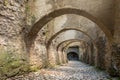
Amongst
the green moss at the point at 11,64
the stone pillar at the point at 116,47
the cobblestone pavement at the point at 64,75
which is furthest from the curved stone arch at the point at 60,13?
the cobblestone pavement at the point at 64,75

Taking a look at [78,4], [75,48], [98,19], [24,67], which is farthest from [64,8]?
[75,48]

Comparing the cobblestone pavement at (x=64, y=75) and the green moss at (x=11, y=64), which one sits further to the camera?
the cobblestone pavement at (x=64, y=75)

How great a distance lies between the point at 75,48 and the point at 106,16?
27178 millimetres

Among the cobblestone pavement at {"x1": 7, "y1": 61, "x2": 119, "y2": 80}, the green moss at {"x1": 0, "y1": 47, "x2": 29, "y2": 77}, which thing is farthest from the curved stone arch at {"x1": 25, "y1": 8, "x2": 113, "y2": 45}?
the cobblestone pavement at {"x1": 7, "y1": 61, "x2": 119, "y2": 80}

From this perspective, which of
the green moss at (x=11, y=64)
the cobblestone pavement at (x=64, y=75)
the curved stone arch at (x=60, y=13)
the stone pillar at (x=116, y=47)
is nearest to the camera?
the green moss at (x=11, y=64)

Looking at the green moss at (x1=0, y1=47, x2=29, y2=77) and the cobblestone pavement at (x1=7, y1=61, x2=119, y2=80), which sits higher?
the green moss at (x1=0, y1=47, x2=29, y2=77)

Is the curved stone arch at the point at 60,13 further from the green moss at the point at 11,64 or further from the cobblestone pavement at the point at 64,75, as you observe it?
the cobblestone pavement at the point at 64,75

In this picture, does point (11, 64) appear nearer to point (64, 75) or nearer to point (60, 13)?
point (64, 75)

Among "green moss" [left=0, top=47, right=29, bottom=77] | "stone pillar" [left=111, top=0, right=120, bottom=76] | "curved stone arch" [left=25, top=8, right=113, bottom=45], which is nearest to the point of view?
"green moss" [left=0, top=47, right=29, bottom=77]

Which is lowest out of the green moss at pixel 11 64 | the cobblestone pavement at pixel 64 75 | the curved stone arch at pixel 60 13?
the cobblestone pavement at pixel 64 75

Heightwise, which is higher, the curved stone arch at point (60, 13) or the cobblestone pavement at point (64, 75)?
the curved stone arch at point (60, 13)

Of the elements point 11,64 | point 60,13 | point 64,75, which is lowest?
point 64,75

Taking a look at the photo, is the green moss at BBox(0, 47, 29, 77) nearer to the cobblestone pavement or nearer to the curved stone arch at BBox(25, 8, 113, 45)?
the cobblestone pavement

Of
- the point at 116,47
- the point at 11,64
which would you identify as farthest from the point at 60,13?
the point at 11,64
